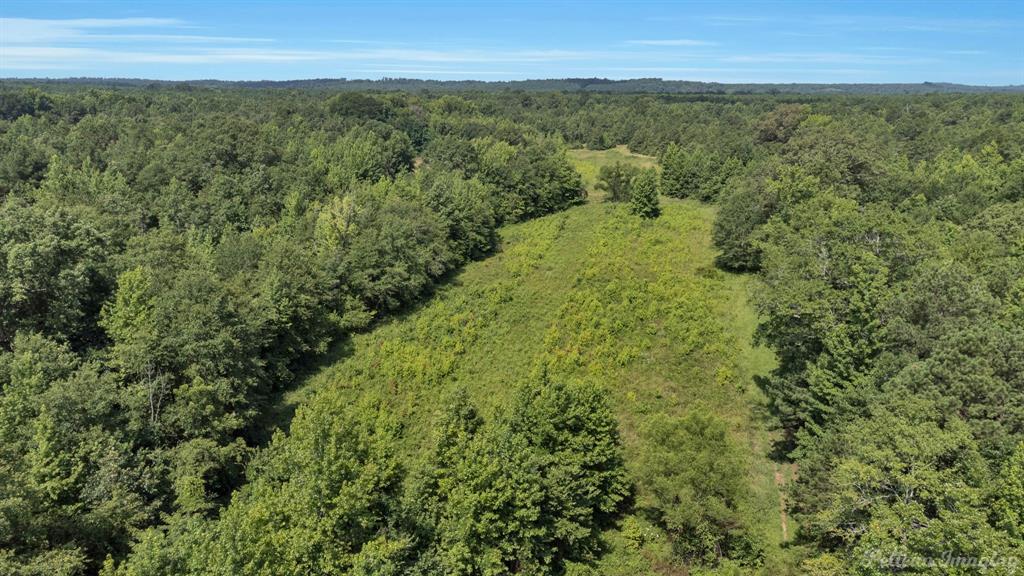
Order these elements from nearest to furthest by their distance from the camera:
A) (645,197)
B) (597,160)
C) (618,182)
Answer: (645,197) → (618,182) → (597,160)

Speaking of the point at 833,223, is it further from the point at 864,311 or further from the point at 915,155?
the point at 915,155

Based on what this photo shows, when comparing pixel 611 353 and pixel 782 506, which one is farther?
pixel 611 353

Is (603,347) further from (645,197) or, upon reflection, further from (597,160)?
(597,160)

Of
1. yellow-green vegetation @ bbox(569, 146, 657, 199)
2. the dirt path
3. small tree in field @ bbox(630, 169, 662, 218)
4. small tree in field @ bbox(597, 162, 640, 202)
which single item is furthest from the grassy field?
yellow-green vegetation @ bbox(569, 146, 657, 199)

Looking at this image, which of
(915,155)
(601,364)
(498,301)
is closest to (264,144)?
(498,301)

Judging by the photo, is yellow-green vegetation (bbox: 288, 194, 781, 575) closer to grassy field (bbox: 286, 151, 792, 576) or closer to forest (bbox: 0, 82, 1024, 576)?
grassy field (bbox: 286, 151, 792, 576)

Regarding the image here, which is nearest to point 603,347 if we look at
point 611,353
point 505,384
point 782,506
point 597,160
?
point 611,353
